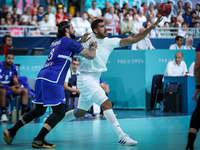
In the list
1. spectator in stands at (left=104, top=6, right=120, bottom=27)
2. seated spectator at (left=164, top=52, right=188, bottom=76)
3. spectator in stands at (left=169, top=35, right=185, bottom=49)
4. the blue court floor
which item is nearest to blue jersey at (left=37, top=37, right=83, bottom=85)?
the blue court floor

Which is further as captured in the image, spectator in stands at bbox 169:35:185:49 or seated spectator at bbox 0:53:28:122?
spectator in stands at bbox 169:35:185:49

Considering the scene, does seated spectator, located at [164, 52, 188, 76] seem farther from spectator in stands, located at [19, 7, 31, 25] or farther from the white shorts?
spectator in stands, located at [19, 7, 31, 25]

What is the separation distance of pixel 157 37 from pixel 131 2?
22.2ft

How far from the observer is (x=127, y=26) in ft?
46.8

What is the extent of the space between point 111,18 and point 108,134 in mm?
9354

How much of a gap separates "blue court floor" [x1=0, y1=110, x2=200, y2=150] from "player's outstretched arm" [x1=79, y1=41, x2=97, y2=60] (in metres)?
1.35

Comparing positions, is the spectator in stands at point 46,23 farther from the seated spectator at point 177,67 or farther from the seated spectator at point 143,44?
the seated spectator at point 177,67

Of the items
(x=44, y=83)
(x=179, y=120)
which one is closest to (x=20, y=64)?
(x=179, y=120)

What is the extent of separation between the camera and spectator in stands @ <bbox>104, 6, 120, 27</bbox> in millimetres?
15234

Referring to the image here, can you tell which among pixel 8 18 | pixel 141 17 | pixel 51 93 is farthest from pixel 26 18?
pixel 51 93

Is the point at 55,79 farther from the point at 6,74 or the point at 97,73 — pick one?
the point at 6,74

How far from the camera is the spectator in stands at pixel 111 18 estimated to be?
15234mm

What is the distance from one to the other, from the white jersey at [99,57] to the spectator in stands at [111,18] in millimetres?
9347

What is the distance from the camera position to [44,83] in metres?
5.33
